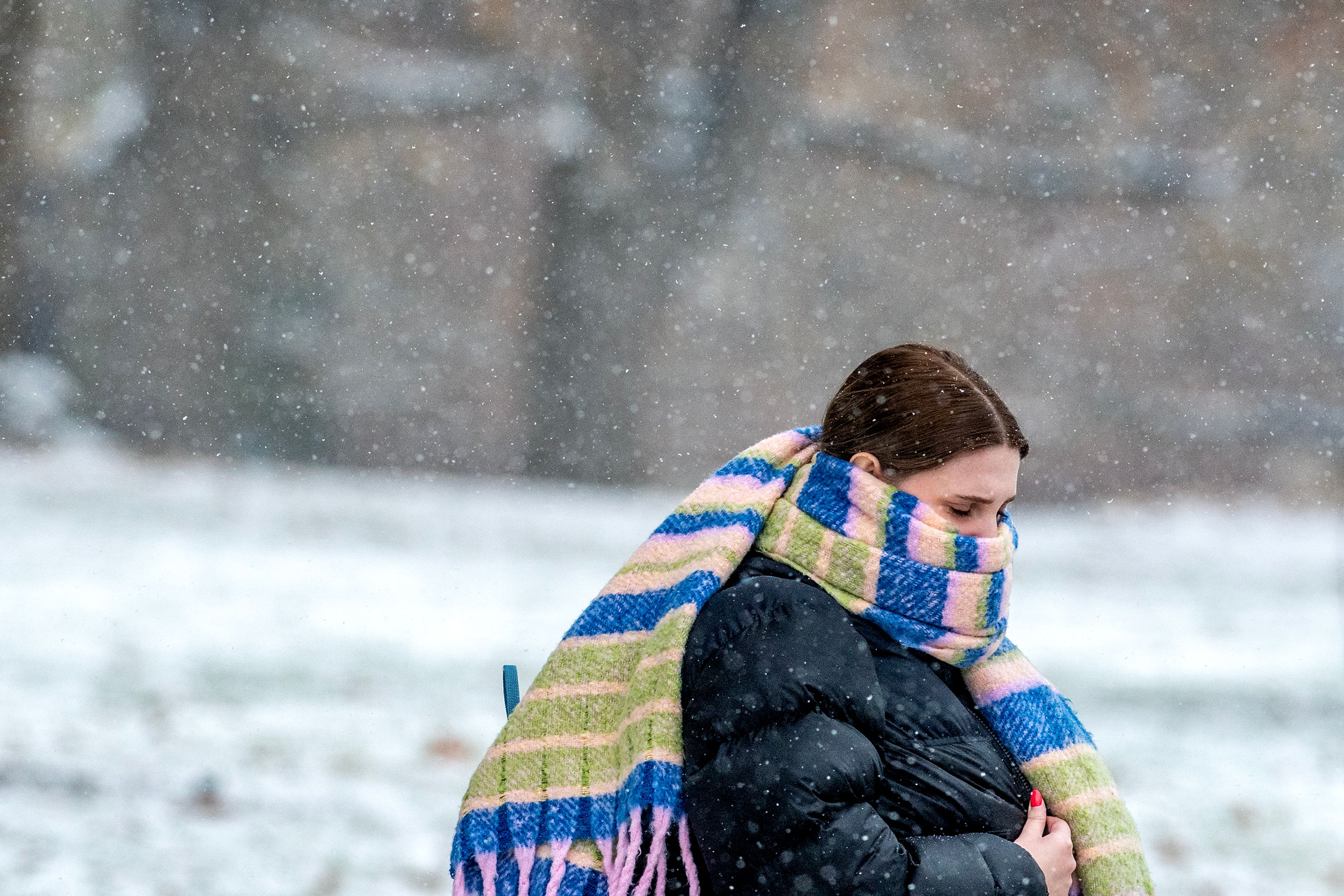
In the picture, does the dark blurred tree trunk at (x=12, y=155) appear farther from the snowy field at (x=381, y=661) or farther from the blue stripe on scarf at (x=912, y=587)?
the blue stripe on scarf at (x=912, y=587)

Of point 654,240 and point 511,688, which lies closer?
point 511,688

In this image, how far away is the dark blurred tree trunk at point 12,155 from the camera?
31.1ft

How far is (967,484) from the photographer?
1581 millimetres

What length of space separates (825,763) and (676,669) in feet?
0.71

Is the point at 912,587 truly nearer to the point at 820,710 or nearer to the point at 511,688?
the point at 820,710

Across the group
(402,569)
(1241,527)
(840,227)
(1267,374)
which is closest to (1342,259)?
(1267,374)

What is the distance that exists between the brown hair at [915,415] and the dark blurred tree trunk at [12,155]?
9.82m

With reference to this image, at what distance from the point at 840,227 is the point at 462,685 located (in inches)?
238

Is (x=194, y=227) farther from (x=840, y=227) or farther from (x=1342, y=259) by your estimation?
(x=1342, y=259)

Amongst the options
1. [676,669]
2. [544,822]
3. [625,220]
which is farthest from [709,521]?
[625,220]

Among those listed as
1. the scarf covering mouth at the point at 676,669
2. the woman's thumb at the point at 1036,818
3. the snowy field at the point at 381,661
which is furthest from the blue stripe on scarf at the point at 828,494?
the snowy field at the point at 381,661

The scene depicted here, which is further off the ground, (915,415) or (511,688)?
(915,415)

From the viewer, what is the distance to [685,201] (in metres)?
Result: 10.5

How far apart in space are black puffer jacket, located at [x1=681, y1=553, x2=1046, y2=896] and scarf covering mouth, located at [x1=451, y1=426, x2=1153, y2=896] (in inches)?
1.3
